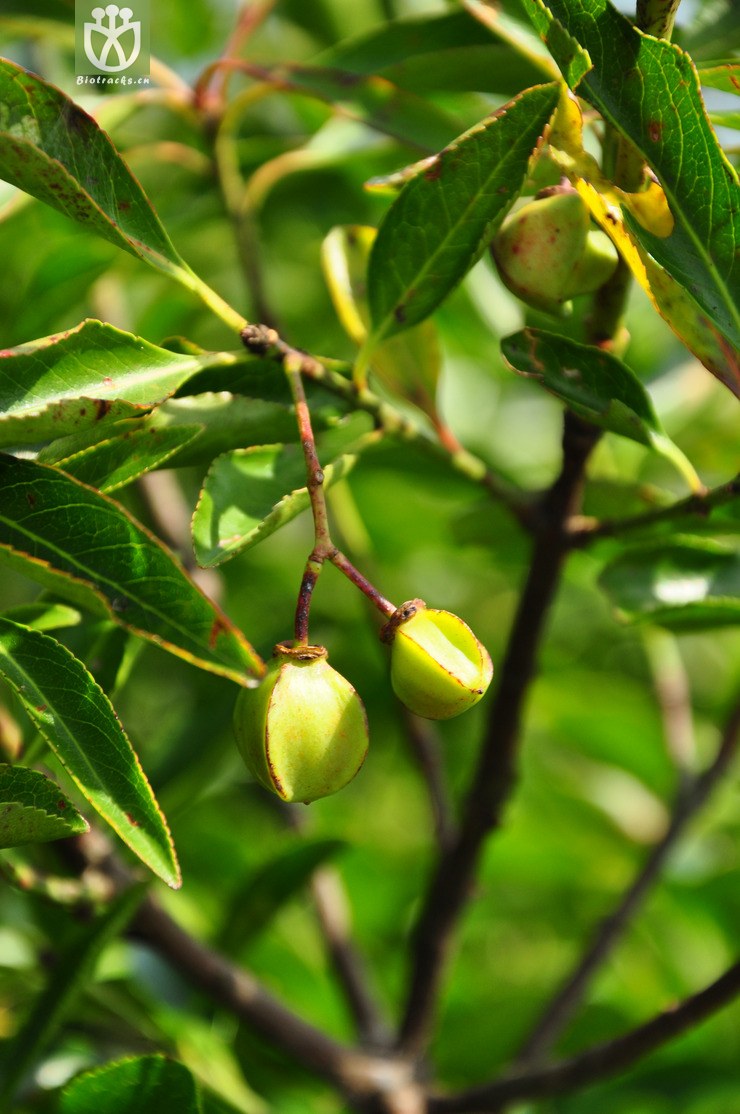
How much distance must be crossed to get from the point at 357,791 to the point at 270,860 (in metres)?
0.90

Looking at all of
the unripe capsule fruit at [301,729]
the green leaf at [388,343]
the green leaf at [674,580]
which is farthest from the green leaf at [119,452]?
the green leaf at [674,580]

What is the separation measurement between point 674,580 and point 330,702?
37 cm

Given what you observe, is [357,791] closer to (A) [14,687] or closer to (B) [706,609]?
(B) [706,609]

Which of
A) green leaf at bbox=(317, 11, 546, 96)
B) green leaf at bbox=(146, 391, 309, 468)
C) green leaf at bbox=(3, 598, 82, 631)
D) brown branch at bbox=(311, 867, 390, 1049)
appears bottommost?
brown branch at bbox=(311, 867, 390, 1049)

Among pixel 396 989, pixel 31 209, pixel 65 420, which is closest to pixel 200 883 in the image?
pixel 396 989

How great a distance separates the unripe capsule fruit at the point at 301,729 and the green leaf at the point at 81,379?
0.17m

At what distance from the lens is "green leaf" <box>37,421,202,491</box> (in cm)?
66

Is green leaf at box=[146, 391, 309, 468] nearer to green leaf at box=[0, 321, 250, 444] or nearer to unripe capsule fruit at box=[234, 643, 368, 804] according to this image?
green leaf at box=[0, 321, 250, 444]

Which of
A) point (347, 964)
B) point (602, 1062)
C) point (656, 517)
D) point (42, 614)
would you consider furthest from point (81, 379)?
point (347, 964)

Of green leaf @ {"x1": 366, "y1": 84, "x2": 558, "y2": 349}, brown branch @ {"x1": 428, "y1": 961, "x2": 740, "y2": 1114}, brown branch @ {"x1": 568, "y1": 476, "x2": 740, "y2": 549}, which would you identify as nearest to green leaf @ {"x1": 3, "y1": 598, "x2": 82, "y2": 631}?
green leaf @ {"x1": 366, "y1": 84, "x2": 558, "y2": 349}

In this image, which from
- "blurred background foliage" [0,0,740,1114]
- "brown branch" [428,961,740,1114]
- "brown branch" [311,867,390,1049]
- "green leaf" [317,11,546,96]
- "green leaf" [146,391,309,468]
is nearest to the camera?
"green leaf" [146,391,309,468]

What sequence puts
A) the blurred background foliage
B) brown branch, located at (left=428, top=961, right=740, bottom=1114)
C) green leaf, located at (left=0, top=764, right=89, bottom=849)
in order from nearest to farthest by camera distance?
green leaf, located at (left=0, top=764, right=89, bottom=849)
brown branch, located at (left=428, top=961, right=740, bottom=1114)
the blurred background foliage

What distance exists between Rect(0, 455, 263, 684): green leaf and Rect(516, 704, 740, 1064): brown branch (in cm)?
72

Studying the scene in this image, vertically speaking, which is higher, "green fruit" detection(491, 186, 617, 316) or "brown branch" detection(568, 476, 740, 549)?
"green fruit" detection(491, 186, 617, 316)
